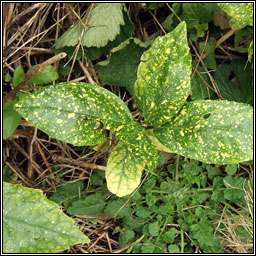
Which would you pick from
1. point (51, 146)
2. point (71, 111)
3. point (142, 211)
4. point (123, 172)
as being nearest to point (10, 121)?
point (71, 111)

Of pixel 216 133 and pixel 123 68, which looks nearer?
pixel 216 133

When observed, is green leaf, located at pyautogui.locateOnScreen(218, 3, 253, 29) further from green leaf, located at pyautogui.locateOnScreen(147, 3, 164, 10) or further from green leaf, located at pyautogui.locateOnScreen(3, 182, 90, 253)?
green leaf, located at pyautogui.locateOnScreen(3, 182, 90, 253)

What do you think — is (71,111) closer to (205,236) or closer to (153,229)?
(153,229)

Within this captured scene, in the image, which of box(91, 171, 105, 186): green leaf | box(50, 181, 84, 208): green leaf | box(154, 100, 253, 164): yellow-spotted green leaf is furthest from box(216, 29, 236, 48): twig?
box(50, 181, 84, 208): green leaf

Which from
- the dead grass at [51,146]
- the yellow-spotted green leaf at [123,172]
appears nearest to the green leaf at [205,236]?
the dead grass at [51,146]

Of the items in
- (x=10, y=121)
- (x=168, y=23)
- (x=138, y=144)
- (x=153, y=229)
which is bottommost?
(x=153, y=229)

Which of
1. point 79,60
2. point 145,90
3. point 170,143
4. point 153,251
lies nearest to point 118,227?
point 153,251

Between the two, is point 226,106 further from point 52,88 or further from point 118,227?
point 118,227

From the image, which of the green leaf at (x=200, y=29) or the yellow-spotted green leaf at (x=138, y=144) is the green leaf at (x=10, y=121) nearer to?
the yellow-spotted green leaf at (x=138, y=144)
